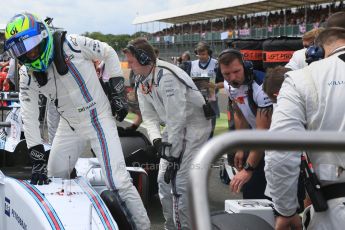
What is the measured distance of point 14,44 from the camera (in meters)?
3.50

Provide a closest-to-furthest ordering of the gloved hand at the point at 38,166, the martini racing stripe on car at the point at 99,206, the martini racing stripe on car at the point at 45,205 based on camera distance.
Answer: the martini racing stripe on car at the point at 45,205 → the martini racing stripe on car at the point at 99,206 → the gloved hand at the point at 38,166

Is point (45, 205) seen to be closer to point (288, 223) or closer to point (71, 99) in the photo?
point (71, 99)

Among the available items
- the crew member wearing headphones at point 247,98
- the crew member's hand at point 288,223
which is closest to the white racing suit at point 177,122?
the crew member wearing headphones at point 247,98

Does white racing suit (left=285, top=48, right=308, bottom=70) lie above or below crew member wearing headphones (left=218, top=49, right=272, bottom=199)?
above

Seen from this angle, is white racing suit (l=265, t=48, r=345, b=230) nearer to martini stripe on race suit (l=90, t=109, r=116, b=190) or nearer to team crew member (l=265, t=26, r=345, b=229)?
team crew member (l=265, t=26, r=345, b=229)

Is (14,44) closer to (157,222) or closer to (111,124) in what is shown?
(111,124)

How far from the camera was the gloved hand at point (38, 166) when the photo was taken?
351cm

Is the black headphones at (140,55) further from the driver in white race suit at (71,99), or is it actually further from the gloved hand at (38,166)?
the gloved hand at (38,166)

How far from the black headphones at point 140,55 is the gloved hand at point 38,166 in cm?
96

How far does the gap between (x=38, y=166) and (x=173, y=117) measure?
1030 millimetres

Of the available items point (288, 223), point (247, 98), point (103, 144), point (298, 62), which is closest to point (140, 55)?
point (103, 144)

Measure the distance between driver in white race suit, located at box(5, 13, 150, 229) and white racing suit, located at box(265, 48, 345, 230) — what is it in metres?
1.65

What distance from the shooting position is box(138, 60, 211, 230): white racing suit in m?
3.93

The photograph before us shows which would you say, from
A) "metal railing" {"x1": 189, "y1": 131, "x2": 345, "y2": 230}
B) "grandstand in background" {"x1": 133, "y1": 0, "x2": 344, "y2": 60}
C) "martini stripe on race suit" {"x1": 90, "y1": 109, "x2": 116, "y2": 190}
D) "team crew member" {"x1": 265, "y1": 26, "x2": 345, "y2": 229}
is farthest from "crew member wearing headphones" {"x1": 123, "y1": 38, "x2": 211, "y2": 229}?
"grandstand in background" {"x1": 133, "y1": 0, "x2": 344, "y2": 60}
